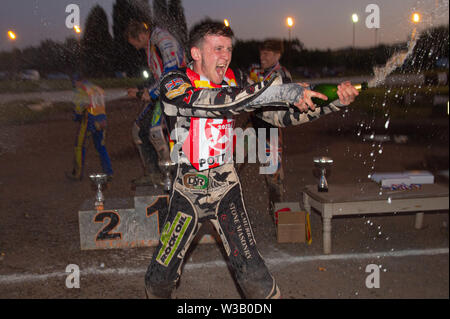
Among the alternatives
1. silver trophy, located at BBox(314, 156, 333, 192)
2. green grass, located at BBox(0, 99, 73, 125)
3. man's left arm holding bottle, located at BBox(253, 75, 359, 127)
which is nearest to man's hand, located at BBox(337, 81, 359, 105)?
man's left arm holding bottle, located at BBox(253, 75, 359, 127)

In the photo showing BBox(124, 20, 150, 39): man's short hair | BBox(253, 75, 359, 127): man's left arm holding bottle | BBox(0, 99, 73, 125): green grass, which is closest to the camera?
BBox(253, 75, 359, 127): man's left arm holding bottle

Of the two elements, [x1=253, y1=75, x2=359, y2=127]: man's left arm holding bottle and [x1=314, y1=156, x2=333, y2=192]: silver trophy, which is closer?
[x1=253, y1=75, x2=359, y2=127]: man's left arm holding bottle

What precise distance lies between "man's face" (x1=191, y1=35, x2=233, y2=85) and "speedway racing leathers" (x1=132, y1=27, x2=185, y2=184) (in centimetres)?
199

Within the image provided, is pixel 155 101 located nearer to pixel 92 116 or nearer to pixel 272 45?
pixel 272 45

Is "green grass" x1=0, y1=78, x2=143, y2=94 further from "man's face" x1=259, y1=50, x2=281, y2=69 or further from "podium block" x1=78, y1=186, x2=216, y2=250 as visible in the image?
"podium block" x1=78, y1=186, x2=216, y2=250

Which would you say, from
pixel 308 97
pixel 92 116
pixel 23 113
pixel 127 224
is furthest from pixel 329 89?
pixel 23 113

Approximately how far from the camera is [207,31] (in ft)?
8.11

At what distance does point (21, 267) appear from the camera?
4.28 m

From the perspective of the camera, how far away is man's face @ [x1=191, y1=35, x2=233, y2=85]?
2.46 metres

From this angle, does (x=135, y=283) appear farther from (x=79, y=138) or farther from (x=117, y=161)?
(x=117, y=161)

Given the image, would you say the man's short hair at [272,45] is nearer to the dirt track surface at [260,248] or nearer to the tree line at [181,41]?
the tree line at [181,41]

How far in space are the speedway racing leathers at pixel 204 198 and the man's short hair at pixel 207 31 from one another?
0.64 feet

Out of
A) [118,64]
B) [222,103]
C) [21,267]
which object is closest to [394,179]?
[222,103]
